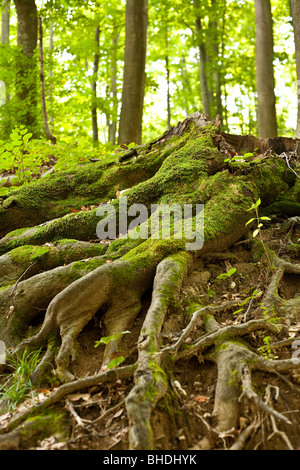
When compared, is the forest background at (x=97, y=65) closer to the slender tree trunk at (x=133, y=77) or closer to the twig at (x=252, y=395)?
the slender tree trunk at (x=133, y=77)

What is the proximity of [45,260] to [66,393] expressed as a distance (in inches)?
70.7

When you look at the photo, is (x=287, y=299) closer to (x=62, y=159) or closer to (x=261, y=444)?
(x=261, y=444)

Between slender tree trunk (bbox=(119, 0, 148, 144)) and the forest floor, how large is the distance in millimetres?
6399

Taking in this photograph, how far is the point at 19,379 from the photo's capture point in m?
2.93

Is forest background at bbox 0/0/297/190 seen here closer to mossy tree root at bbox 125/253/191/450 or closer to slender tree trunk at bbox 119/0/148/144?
slender tree trunk at bbox 119/0/148/144

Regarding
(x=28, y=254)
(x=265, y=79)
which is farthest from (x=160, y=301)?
(x=265, y=79)

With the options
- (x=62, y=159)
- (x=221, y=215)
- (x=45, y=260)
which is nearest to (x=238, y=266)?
(x=221, y=215)

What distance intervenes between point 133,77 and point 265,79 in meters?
4.49

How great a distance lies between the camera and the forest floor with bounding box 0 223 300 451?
87.7 inches

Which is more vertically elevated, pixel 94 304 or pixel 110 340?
pixel 94 304

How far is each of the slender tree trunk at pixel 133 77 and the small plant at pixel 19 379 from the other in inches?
263

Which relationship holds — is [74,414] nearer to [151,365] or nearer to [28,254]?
[151,365]

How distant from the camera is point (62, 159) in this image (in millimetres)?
6457

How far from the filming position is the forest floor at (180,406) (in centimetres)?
223
